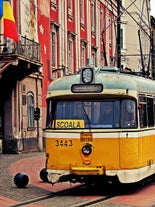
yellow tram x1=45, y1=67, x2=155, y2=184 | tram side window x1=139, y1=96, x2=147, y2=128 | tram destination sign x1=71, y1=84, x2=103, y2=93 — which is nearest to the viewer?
yellow tram x1=45, y1=67, x2=155, y2=184

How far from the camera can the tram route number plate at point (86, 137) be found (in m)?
15.3

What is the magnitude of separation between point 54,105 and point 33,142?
18669mm

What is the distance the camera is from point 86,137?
50.1 feet

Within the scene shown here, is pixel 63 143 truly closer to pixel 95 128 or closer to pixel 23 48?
pixel 95 128

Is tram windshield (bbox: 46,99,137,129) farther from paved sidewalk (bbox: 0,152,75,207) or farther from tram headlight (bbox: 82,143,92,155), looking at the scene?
paved sidewalk (bbox: 0,152,75,207)

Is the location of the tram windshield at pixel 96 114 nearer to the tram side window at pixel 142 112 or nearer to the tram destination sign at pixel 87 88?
the tram destination sign at pixel 87 88

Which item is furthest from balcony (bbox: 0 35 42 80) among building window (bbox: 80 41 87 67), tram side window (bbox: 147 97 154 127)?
tram side window (bbox: 147 97 154 127)

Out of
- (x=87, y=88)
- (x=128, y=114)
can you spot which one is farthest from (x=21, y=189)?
(x=128, y=114)

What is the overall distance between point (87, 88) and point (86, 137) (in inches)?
45.6

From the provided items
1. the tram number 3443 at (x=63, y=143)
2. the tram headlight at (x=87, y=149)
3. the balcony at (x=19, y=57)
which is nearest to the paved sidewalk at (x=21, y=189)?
the tram number 3443 at (x=63, y=143)

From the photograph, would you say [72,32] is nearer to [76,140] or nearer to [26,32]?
[26,32]

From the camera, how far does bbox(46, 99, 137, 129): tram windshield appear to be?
15336mm

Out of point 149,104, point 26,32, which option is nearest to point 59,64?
point 26,32

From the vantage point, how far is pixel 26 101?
110ft
